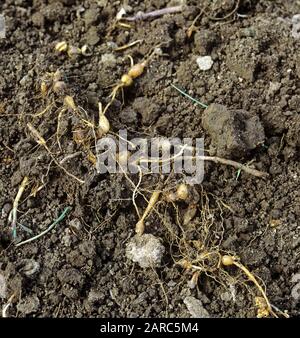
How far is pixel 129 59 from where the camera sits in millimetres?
2264

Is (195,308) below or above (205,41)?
below

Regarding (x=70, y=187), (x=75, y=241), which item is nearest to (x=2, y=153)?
(x=70, y=187)

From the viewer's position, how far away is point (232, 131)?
1.95 metres

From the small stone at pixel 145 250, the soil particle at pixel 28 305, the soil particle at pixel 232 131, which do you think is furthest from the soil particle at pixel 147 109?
the soil particle at pixel 28 305

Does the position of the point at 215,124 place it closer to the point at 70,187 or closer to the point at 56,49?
the point at 70,187

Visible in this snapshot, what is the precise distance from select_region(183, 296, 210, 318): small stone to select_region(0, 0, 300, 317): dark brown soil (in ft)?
0.07

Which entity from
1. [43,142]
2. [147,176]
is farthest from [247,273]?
[43,142]

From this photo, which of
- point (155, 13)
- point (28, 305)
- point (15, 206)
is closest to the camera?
point (28, 305)

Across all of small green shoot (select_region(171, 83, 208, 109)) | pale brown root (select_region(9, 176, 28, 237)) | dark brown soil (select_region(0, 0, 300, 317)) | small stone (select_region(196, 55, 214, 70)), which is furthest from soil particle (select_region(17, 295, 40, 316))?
small stone (select_region(196, 55, 214, 70))

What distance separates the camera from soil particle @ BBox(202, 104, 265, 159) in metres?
1.95

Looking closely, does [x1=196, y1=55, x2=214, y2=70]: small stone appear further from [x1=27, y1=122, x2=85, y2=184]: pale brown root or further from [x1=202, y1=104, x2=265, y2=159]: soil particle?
[x1=27, y1=122, x2=85, y2=184]: pale brown root

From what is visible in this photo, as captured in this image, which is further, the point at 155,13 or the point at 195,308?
the point at 155,13

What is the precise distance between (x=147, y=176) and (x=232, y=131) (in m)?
0.30

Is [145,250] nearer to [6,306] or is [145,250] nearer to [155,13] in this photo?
[6,306]
